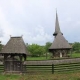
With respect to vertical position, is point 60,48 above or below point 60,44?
below

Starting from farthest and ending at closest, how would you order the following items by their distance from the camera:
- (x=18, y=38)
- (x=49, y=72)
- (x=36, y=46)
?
(x=36, y=46) < (x=18, y=38) < (x=49, y=72)

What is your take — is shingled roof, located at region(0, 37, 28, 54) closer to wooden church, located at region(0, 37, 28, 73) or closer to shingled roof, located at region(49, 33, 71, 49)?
wooden church, located at region(0, 37, 28, 73)

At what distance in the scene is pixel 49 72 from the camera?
2412cm

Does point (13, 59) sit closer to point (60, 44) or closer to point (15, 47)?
point (15, 47)

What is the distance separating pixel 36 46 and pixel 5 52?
51.3 meters

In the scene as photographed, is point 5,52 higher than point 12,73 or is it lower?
higher

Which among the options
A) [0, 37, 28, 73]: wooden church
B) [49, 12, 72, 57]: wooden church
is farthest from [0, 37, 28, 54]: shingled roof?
[49, 12, 72, 57]: wooden church

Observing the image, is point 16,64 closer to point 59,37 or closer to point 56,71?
point 56,71

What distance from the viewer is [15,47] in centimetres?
2514

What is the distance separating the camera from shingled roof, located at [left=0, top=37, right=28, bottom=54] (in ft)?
80.6

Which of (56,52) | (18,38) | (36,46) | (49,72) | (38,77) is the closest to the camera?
(38,77)

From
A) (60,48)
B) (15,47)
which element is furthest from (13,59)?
(60,48)

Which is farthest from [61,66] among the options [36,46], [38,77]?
[36,46]

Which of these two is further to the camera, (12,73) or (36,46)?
(36,46)
